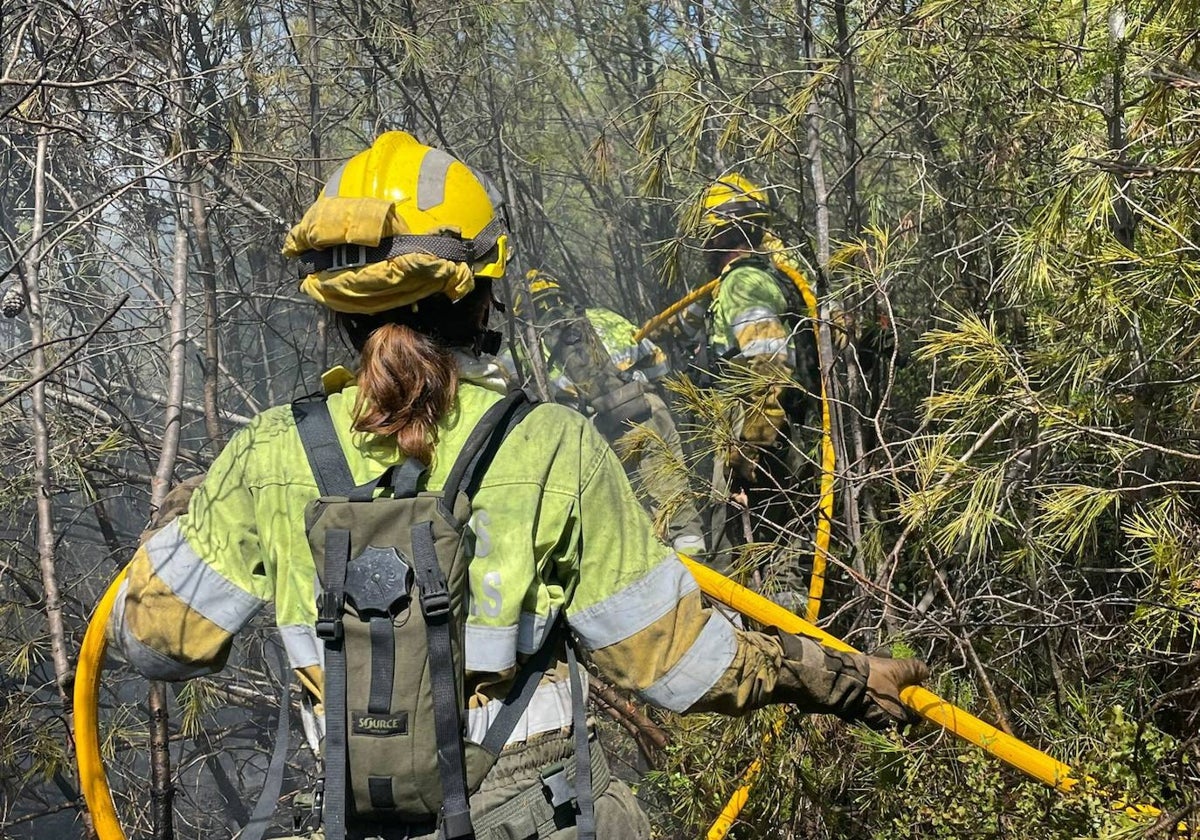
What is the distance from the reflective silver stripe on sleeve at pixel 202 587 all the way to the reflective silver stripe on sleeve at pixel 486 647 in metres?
0.37

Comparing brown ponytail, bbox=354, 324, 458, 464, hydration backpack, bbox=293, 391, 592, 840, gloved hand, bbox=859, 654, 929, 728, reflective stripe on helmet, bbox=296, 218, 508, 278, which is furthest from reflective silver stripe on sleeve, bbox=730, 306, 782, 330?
hydration backpack, bbox=293, 391, 592, 840

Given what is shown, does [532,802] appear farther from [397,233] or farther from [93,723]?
[93,723]

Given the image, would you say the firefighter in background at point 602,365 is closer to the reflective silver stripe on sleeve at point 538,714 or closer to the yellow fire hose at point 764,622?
the yellow fire hose at point 764,622

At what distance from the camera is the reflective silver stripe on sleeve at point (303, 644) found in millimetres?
1788

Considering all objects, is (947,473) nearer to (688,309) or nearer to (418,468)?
(418,468)

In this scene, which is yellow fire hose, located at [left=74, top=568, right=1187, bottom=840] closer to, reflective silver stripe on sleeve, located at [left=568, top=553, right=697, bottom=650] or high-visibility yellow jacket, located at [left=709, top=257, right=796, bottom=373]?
reflective silver stripe on sleeve, located at [left=568, top=553, right=697, bottom=650]

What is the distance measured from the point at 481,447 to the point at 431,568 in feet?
0.72

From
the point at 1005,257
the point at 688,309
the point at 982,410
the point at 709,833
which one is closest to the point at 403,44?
the point at 688,309

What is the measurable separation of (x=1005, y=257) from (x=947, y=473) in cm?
124

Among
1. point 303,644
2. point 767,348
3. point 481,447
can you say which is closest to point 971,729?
point 481,447

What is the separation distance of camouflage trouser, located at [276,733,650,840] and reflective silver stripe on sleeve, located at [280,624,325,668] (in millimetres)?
279

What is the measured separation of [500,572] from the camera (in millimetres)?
1743

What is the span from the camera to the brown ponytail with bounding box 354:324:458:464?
1.74 m

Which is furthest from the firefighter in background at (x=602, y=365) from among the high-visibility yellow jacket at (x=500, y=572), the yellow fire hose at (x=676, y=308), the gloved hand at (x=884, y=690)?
the high-visibility yellow jacket at (x=500, y=572)
